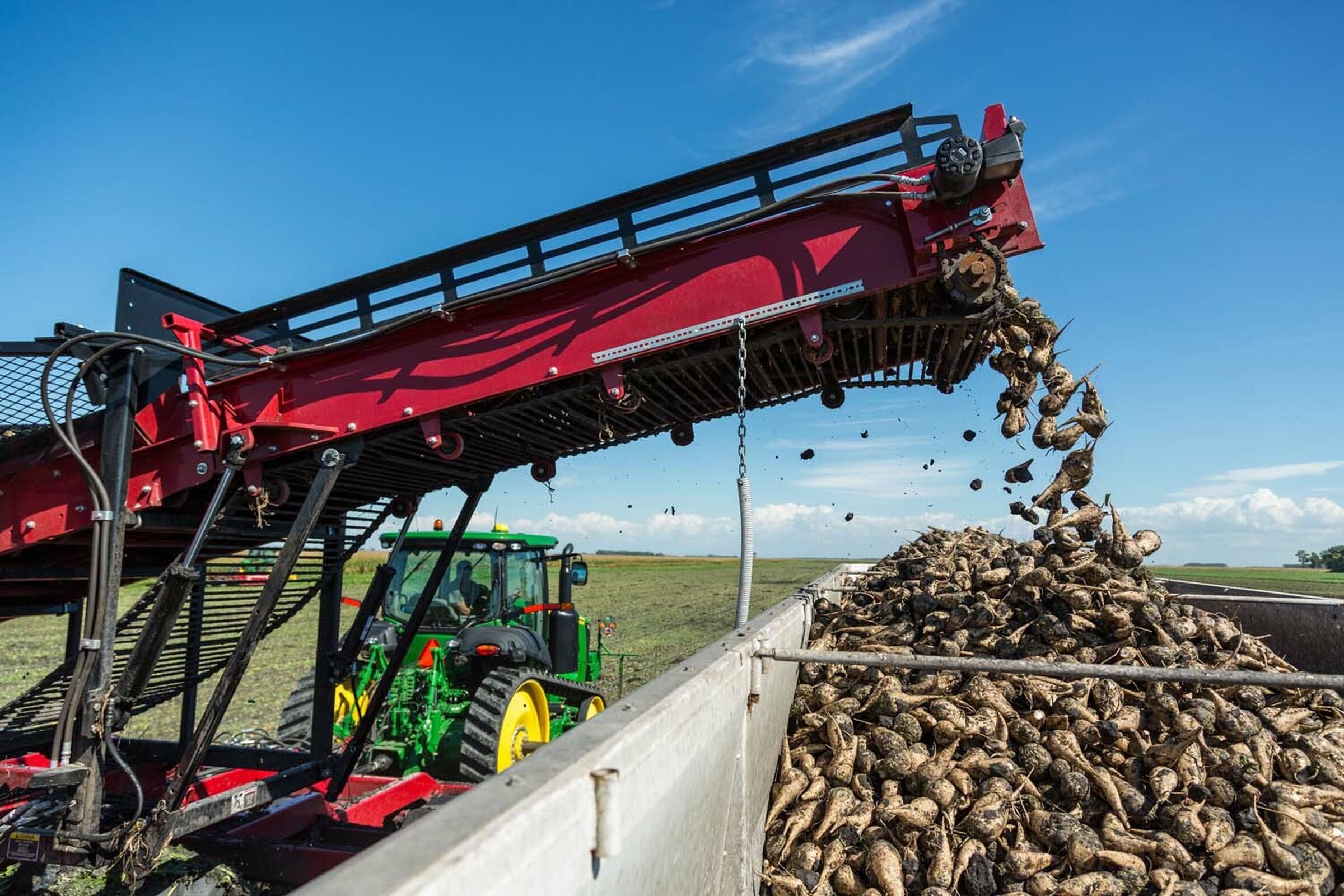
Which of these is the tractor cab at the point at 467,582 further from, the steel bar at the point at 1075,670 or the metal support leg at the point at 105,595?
the steel bar at the point at 1075,670

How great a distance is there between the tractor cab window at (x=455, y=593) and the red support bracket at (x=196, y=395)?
11.4ft

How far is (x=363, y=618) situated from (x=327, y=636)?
0.27 m

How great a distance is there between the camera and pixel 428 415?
3.39 m

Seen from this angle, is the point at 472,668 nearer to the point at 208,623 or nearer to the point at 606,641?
the point at 208,623

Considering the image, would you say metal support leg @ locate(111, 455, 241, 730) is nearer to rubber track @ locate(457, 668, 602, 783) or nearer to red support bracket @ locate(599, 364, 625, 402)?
red support bracket @ locate(599, 364, 625, 402)

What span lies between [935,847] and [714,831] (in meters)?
1.07

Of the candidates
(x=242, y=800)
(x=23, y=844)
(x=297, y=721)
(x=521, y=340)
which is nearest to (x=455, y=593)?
(x=297, y=721)

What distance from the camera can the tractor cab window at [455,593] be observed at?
679 centimetres

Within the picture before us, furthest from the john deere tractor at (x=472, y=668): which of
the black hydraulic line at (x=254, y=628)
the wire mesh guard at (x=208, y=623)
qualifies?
the black hydraulic line at (x=254, y=628)

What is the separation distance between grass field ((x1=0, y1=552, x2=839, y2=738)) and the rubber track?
1.24 metres

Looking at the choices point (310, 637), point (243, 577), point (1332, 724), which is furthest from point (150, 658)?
point (310, 637)

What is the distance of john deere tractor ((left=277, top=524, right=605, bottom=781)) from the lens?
17.7ft

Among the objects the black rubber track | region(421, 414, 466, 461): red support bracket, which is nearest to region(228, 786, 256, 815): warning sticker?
region(421, 414, 466, 461): red support bracket

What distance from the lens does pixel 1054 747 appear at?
3221mm
